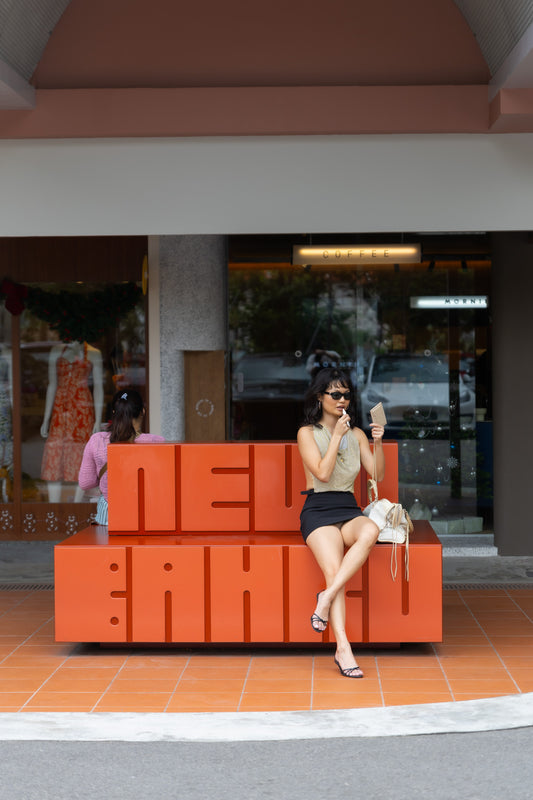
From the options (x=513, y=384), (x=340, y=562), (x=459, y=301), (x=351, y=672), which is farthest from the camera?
(x=459, y=301)

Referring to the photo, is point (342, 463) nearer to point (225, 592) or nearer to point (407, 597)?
point (407, 597)

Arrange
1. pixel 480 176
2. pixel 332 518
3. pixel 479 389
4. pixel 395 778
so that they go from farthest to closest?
pixel 479 389, pixel 480 176, pixel 332 518, pixel 395 778

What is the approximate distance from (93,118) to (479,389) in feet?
14.8

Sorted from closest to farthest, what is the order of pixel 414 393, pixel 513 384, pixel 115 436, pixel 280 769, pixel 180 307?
pixel 280 769, pixel 115 436, pixel 513 384, pixel 180 307, pixel 414 393

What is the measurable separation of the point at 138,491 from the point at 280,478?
89 centimetres

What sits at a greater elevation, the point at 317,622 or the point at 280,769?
the point at 317,622

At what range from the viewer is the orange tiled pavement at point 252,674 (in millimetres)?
5340

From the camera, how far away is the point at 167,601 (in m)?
6.21

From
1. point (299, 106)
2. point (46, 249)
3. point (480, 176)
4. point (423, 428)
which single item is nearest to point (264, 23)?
point (299, 106)

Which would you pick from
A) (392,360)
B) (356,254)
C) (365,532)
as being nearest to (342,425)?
(365,532)

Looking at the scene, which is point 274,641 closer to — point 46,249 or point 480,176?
point 480,176

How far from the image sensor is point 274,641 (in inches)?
242

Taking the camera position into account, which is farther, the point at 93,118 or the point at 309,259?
the point at 309,259

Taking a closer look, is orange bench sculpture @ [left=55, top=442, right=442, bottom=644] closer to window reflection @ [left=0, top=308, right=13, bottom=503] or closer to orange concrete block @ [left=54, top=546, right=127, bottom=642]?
orange concrete block @ [left=54, top=546, right=127, bottom=642]
